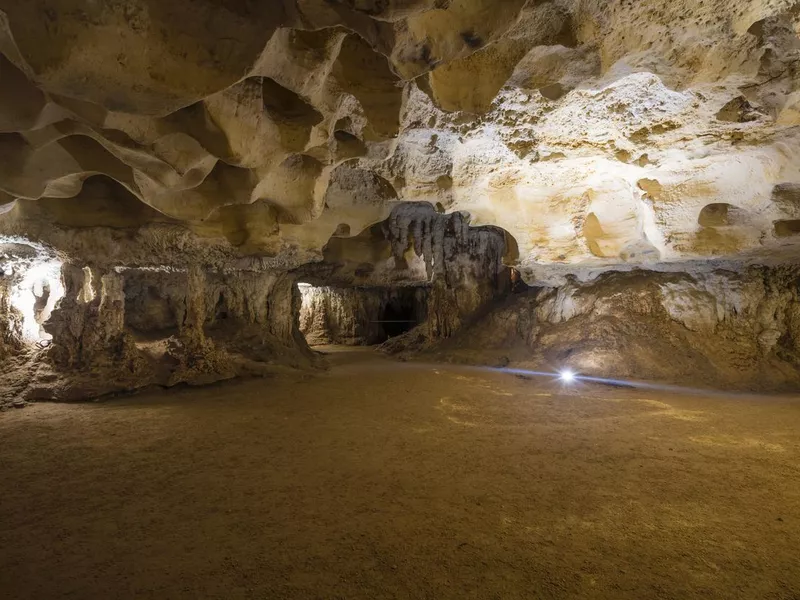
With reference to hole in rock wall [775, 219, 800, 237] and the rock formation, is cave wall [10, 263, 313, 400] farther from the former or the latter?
hole in rock wall [775, 219, 800, 237]

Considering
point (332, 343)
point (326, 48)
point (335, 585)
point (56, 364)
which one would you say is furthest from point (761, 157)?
point (332, 343)

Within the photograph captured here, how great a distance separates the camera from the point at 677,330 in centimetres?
859

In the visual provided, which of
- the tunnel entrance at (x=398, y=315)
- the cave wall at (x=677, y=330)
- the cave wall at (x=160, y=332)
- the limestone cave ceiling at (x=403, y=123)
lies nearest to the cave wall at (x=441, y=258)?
the cave wall at (x=677, y=330)

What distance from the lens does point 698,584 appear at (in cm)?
211

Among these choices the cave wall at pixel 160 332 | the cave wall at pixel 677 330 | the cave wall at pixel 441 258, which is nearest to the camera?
the cave wall at pixel 160 332

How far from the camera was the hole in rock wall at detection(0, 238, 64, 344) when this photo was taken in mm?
6980

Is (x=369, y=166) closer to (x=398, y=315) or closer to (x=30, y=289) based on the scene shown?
(x=30, y=289)

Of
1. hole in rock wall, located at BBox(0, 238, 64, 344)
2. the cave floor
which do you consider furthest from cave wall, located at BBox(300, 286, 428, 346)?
the cave floor

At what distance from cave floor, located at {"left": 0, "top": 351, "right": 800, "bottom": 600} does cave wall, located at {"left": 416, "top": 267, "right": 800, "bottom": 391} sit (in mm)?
2528

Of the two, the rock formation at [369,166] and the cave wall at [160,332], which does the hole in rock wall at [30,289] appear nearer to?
the rock formation at [369,166]

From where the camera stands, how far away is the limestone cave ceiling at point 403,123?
10.5ft

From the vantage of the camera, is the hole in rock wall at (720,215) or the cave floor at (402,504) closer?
the cave floor at (402,504)

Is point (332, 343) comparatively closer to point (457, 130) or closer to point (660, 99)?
point (457, 130)

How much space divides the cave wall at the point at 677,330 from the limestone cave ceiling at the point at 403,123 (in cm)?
88
